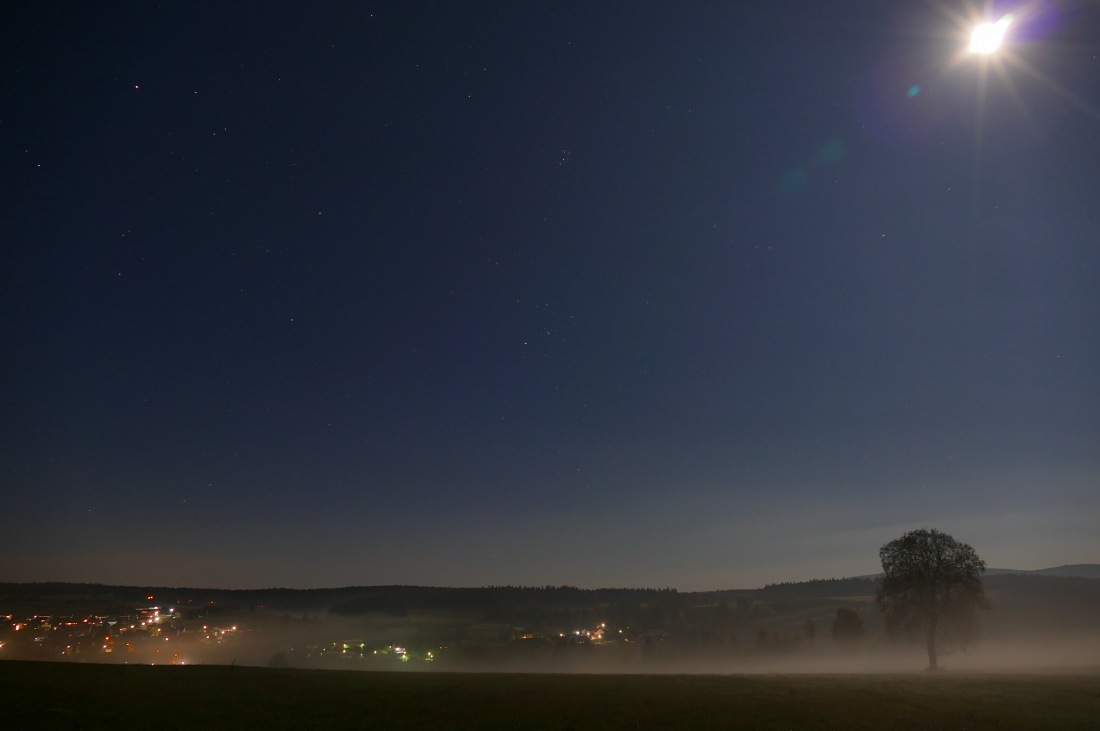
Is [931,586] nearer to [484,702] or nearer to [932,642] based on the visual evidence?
[932,642]

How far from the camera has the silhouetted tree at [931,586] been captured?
Result: 204ft

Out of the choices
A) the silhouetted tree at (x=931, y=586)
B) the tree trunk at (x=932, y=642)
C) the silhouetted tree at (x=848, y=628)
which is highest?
the silhouetted tree at (x=931, y=586)

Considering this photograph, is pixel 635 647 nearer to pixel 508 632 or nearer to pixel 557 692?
pixel 508 632

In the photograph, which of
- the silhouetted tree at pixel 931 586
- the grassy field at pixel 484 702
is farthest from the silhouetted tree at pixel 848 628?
the grassy field at pixel 484 702

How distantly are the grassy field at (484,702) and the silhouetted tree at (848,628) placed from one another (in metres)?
84.8

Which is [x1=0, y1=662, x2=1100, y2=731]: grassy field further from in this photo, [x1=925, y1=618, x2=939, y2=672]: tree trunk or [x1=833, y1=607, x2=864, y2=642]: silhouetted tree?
[x1=833, y1=607, x2=864, y2=642]: silhouetted tree

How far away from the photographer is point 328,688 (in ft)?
109

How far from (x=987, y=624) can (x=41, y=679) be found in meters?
166

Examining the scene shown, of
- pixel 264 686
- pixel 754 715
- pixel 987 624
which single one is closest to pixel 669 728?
pixel 754 715

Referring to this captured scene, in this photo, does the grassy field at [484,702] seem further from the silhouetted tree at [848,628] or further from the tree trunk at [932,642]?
the silhouetted tree at [848,628]

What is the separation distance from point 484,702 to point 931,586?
2157 inches

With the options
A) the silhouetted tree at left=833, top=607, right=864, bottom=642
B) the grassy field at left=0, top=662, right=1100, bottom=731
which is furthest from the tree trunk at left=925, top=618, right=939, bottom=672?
the silhouetted tree at left=833, top=607, right=864, bottom=642

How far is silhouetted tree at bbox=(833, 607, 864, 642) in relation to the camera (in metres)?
115

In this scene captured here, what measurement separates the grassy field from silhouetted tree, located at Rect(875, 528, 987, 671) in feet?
76.7
